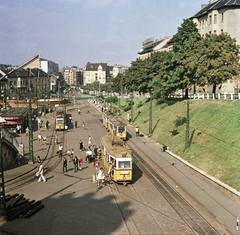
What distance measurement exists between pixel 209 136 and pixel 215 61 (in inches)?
632

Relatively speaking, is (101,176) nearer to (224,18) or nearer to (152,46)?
(224,18)

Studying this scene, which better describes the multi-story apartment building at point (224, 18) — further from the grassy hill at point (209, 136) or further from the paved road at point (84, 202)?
the paved road at point (84, 202)

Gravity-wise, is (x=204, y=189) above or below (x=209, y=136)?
below

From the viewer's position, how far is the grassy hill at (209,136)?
86.3ft

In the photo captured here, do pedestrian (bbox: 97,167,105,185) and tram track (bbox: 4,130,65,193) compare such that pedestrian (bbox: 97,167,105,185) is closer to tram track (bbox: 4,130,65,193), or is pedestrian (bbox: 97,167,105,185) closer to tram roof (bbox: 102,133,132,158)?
tram roof (bbox: 102,133,132,158)

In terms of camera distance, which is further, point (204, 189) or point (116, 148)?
point (116, 148)

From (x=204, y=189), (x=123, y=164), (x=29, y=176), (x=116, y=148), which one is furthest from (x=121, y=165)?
(x=29, y=176)

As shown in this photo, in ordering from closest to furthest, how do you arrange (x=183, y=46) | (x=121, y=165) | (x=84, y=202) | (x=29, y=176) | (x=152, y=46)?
(x=84, y=202) → (x=121, y=165) → (x=29, y=176) → (x=183, y=46) → (x=152, y=46)

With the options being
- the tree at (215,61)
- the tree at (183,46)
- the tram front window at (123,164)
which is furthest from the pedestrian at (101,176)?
the tree at (183,46)

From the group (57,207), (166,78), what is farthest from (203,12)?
(57,207)

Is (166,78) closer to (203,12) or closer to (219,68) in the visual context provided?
(219,68)

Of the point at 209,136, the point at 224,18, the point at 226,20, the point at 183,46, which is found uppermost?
the point at 224,18

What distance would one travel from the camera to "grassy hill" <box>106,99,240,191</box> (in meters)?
26.3

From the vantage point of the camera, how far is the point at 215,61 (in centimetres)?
4488
